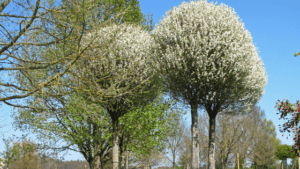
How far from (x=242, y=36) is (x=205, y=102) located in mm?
4674

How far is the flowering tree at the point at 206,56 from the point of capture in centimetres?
1432

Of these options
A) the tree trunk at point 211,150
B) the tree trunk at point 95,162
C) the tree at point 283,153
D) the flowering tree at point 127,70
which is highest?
the flowering tree at point 127,70

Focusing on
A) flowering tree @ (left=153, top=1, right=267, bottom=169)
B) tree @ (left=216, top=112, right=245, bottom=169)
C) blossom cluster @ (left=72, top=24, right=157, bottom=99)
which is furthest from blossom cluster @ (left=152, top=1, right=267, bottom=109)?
tree @ (left=216, top=112, right=245, bottom=169)

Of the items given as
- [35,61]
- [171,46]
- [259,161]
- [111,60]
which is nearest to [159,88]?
[171,46]

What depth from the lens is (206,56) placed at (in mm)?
14125

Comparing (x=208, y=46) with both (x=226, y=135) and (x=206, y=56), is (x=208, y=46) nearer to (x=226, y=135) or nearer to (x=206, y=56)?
(x=206, y=56)

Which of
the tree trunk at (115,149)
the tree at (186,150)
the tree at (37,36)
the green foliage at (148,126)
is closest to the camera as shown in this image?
the tree at (37,36)

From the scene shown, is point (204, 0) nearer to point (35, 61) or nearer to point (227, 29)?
point (227, 29)

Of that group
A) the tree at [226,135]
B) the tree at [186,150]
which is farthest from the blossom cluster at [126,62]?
the tree at [186,150]

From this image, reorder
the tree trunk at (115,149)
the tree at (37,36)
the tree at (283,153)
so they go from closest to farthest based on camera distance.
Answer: the tree at (37,36), the tree trunk at (115,149), the tree at (283,153)

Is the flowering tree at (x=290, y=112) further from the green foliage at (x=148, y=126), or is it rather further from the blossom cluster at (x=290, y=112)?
the green foliage at (x=148, y=126)

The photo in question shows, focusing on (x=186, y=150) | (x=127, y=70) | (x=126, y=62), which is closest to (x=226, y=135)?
(x=186, y=150)

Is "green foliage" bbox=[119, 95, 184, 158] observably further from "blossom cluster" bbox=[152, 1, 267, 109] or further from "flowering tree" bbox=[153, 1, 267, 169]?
"blossom cluster" bbox=[152, 1, 267, 109]

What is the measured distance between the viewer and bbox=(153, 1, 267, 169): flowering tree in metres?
14.3
